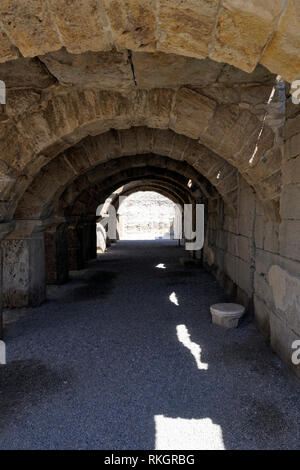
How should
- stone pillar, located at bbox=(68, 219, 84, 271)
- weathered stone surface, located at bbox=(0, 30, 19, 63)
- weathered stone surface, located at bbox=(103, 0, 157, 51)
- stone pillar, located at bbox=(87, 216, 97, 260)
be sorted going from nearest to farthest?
weathered stone surface, located at bbox=(103, 0, 157, 51)
weathered stone surface, located at bbox=(0, 30, 19, 63)
stone pillar, located at bbox=(68, 219, 84, 271)
stone pillar, located at bbox=(87, 216, 97, 260)

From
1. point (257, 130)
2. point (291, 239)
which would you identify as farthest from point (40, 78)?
point (291, 239)

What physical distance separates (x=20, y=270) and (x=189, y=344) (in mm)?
3142

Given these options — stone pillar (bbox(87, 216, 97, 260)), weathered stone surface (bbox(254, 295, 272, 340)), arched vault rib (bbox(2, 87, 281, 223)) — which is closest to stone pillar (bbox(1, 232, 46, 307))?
arched vault rib (bbox(2, 87, 281, 223))

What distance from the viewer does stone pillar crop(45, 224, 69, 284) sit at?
7180 millimetres

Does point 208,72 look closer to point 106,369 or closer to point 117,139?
point 117,139

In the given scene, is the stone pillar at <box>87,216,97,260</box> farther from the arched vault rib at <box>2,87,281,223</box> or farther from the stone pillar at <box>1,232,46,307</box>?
the arched vault rib at <box>2,87,281,223</box>

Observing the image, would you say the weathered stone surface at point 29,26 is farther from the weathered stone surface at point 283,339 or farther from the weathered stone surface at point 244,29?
the weathered stone surface at point 283,339

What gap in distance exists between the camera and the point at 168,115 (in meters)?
3.82

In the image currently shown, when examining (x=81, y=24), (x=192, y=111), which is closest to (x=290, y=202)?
(x=192, y=111)

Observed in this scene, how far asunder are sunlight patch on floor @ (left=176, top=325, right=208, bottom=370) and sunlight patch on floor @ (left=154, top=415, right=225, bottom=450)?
952 millimetres

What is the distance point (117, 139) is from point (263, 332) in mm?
3887

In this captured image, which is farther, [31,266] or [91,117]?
[31,266]

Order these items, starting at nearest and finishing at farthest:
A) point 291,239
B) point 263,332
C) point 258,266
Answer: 1. point 291,239
2. point 263,332
3. point 258,266

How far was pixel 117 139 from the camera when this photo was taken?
577 centimetres
